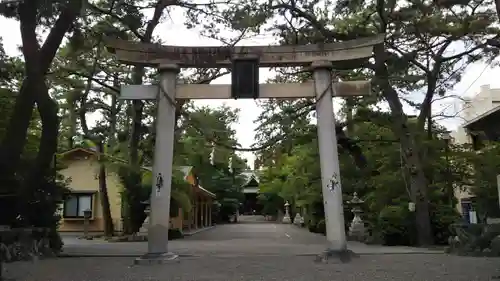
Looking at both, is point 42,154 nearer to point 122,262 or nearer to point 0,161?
point 0,161

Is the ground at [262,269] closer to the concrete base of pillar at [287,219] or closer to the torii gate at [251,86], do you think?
the torii gate at [251,86]

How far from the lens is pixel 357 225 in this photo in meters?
23.3

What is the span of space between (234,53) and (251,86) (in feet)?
3.26

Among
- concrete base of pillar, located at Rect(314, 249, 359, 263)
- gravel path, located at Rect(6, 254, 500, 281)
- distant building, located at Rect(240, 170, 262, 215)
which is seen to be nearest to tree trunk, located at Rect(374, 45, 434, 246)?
gravel path, located at Rect(6, 254, 500, 281)

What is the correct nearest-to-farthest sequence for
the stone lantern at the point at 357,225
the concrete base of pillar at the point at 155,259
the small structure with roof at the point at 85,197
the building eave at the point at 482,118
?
the concrete base of pillar at the point at 155,259 → the building eave at the point at 482,118 → the stone lantern at the point at 357,225 → the small structure with roof at the point at 85,197

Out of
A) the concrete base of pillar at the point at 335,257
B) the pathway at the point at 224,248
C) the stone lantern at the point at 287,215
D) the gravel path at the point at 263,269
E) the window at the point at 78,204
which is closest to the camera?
the gravel path at the point at 263,269

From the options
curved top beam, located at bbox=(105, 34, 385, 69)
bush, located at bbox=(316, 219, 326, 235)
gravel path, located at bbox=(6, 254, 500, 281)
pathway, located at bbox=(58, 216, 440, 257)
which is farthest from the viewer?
bush, located at bbox=(316, 219, 326, 235)

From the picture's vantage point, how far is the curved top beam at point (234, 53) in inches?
524

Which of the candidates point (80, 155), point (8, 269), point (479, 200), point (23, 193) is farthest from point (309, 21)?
point (80, 155)

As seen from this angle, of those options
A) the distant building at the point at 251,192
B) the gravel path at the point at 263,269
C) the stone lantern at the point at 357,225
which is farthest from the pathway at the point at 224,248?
the distant building at the point at 251,192

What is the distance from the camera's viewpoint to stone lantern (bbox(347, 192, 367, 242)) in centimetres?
2281

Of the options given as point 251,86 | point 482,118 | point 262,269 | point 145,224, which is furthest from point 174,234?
point 482,118

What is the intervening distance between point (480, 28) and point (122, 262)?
43.7 feet

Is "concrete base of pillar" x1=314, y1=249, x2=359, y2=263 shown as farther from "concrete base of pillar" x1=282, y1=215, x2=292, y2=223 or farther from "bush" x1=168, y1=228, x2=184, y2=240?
"concrete base of pillar" x1=282, y1=215, x2=292, y2=223
